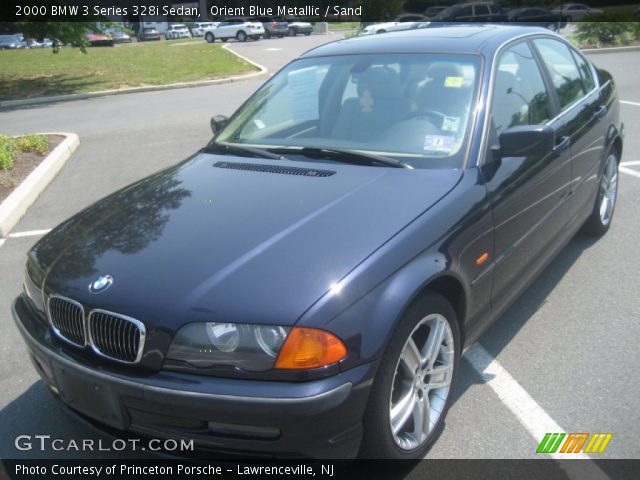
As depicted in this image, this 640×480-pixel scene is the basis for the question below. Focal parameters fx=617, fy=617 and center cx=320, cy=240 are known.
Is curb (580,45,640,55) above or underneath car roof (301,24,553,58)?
underneath

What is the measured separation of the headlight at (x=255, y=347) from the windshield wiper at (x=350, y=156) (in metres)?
1.25

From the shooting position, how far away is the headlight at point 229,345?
2.15 metres

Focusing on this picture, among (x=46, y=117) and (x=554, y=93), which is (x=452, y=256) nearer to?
(x=554, y=93)

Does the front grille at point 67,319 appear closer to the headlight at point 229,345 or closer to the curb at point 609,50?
the headlight at point 229,345

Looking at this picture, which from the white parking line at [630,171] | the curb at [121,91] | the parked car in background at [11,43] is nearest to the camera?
the white parking line at [630,171]

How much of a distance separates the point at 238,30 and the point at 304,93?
40.8 m

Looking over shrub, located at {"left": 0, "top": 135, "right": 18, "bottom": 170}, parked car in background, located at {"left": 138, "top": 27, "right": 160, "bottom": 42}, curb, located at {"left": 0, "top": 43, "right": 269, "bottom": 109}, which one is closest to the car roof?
shrub, located at {"left": 0, "top": 135, "right": 18, "bottom": 170}

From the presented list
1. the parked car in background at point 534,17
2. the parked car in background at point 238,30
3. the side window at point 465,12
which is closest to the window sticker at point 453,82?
the side window at point 465,12

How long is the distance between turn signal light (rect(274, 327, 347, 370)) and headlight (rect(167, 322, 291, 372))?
27mm

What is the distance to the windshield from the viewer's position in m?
3.22

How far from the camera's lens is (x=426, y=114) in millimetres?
3314

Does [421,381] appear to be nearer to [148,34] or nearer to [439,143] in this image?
[439,143]

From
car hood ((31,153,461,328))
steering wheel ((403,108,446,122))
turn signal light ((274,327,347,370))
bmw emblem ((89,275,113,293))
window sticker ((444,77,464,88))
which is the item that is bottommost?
turn signal light ((274,327,347,370))
